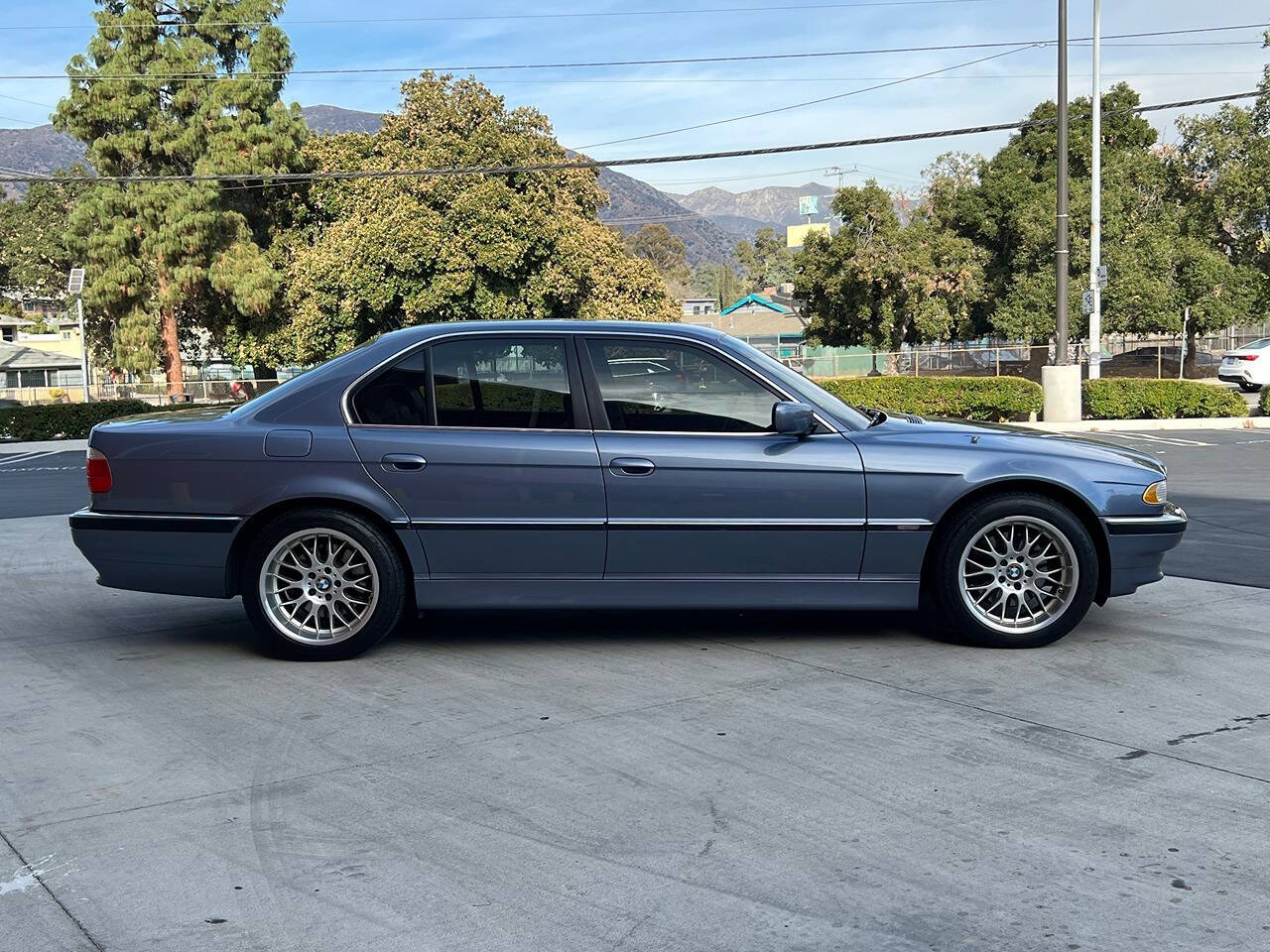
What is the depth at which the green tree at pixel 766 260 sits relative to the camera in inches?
6457

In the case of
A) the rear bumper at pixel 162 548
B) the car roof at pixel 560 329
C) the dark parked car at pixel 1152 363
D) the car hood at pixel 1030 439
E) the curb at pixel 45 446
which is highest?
the dark parked car at pixel 1152 363

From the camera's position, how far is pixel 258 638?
6.31 m

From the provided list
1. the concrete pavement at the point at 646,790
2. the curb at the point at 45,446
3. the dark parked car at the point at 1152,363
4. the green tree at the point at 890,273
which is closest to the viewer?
the concrete pavement at the point at 646,790

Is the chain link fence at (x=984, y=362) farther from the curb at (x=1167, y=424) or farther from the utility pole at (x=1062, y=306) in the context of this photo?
the utility pole at (x=1062, y=306)

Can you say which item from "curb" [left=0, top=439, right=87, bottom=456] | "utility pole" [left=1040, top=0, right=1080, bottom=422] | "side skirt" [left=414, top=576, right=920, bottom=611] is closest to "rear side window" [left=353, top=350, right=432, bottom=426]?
"side skirt" [left=414, top=576, right=920, bottom=611]

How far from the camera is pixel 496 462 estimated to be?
614 centimetres

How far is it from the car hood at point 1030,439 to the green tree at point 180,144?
108 ft

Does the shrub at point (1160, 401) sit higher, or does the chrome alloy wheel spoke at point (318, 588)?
the shrub at point (1160, 401)

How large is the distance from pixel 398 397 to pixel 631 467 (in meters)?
1.21

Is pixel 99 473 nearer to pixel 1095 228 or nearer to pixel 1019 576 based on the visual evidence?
pixel 1019 576

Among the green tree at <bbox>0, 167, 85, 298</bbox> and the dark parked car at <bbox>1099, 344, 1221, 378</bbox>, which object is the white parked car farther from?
the green tree at <bbox>0, 167, 85, 298</bbox>

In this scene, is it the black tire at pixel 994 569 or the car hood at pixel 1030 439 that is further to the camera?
the car hood at pixel 1030 439

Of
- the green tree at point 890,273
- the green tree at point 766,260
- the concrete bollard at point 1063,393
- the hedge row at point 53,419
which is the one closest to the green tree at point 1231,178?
the green tree at point 890,273

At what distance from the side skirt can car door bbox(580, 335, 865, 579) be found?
0.17 feet
